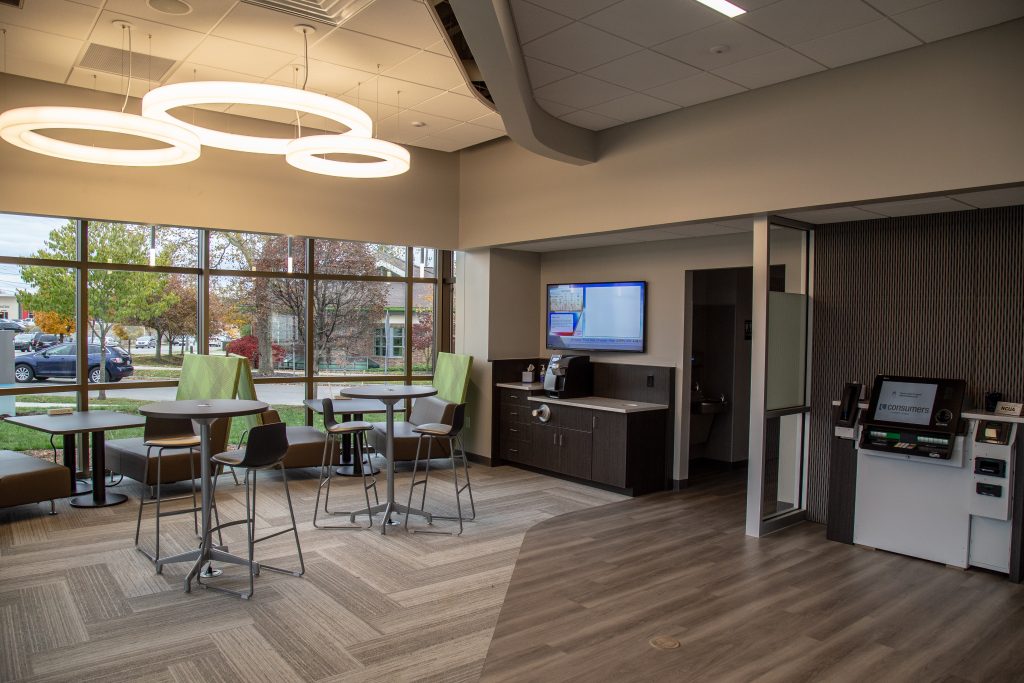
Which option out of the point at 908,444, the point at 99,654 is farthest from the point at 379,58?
the point at 908,444

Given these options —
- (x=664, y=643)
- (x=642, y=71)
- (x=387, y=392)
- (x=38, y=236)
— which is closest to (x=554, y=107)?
(x=642, y=71)

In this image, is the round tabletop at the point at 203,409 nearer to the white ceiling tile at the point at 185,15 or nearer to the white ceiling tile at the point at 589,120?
the white ceiling tile at the point at 185,15

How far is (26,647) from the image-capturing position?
3.42 meters

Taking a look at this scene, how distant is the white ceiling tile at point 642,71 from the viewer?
4758 millimetres

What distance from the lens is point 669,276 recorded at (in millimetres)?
7047

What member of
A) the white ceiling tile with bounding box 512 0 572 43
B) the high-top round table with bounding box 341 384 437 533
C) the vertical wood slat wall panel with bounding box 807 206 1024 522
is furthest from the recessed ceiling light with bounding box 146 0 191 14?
the vertical wood slat wall panel with bounding box 807 206 1024 522

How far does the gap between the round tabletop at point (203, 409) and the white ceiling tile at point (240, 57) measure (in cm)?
261

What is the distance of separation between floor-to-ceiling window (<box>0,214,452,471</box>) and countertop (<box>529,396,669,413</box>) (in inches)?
85.7

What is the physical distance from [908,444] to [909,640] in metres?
1.67

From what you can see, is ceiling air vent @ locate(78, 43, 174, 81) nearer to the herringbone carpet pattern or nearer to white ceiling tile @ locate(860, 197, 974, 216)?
the herringbone carpet pattern

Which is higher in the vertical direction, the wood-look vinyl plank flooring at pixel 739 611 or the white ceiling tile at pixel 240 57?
the white ceiling tile at pixel 240 57

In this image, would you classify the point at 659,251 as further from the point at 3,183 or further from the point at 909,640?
the point at 3,183

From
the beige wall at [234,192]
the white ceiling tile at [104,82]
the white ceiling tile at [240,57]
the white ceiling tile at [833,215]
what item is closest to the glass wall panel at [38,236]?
the beige wall at [234,192]

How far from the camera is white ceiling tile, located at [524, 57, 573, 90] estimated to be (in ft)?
16.0
